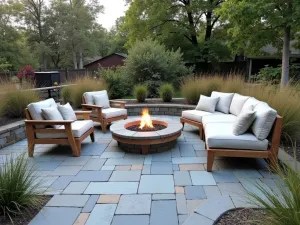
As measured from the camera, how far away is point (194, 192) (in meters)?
2.44

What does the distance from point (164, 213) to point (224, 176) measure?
107 cm

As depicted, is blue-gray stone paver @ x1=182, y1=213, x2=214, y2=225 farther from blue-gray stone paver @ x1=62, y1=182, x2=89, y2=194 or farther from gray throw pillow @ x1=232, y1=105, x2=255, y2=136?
gray throw pillow @ x1=232, y1=105, x2=255, y2=136

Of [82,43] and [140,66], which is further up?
[82,43]

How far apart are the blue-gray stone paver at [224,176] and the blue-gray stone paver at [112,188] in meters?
0.99

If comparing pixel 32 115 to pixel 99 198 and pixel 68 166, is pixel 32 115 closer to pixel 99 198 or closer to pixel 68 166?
pixel 68 166

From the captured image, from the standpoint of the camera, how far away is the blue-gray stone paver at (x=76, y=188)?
2500mm

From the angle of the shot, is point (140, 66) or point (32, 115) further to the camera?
point (140, 66)

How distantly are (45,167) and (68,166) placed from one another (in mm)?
318

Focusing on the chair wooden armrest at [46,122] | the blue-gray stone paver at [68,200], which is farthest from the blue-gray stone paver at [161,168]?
the chair wooden armrest at [46,122]

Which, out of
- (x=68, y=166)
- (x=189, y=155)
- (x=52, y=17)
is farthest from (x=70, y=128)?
(x=52, y=17)

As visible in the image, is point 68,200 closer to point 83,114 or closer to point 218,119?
point 83,114

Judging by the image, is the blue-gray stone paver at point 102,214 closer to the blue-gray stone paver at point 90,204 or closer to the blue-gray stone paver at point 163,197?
the blue-gray stone paver at point 90,204

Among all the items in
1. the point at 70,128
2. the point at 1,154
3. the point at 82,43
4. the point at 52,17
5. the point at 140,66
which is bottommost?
the point at 1,154

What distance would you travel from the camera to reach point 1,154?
3.74 metres
